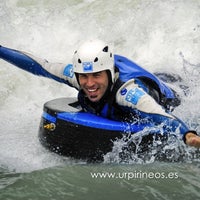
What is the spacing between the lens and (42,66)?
4609mm

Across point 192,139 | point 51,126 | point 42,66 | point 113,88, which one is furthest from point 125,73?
point 192,139

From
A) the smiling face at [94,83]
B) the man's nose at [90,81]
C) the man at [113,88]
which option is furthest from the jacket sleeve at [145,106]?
the man's nose at [90,81]

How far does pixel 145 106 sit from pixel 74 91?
2888 mm

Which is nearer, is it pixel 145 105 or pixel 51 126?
pixel 145 105

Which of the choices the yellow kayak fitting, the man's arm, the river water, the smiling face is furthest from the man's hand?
the yellow kayak fitting

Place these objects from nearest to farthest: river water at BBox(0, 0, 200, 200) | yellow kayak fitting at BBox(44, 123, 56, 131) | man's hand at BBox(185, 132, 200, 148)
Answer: man's hand at BBox(185, 132, 200, 148) < river water at BBox(0, 0, 200, 200) < yellow kayak fitting at BBox(44, 123, 56, 131)

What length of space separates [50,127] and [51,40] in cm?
423

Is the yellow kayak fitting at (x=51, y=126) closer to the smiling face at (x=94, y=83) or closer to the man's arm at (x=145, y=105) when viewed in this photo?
the smiling face at (x=94, y=83)

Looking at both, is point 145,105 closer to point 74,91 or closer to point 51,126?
point 51,126

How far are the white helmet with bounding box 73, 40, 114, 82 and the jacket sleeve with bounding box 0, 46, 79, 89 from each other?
1.50 ft

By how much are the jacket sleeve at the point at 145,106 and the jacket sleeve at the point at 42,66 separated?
1.96 feet

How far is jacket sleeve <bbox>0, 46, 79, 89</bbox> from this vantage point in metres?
4.45

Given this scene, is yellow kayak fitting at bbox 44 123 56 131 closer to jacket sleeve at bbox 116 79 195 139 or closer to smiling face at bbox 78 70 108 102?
smiling face at bbox 78 70 108 102

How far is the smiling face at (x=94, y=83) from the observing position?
393 cm
